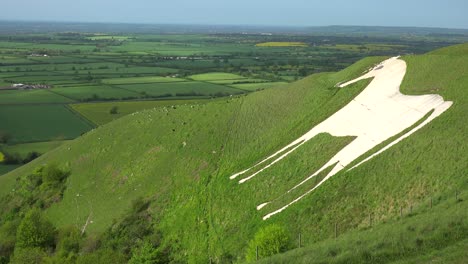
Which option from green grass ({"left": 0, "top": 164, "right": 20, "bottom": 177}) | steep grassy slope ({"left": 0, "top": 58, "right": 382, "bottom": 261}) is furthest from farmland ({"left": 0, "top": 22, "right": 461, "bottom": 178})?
steep grassy slope ({"left": 0, "top": 58, "right": 382, "bottom": 261})

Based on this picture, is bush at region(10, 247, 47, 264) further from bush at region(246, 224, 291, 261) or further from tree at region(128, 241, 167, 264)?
bush at region(246, 224, 291, 261)

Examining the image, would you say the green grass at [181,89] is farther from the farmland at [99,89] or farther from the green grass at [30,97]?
the green grass at [30,97]

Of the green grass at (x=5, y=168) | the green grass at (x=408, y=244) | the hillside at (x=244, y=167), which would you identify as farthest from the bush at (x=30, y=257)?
the green grass at (x=5, y=168)

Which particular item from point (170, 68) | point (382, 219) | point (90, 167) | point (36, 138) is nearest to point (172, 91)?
point (36, 138)

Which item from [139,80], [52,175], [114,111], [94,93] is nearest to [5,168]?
[52,175]

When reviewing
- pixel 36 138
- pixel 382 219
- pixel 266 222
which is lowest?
pixel 36 138

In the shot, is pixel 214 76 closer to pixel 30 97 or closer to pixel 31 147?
pixel 30 97

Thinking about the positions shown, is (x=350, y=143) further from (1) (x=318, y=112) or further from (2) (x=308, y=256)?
(2) (x=308, y=256)
